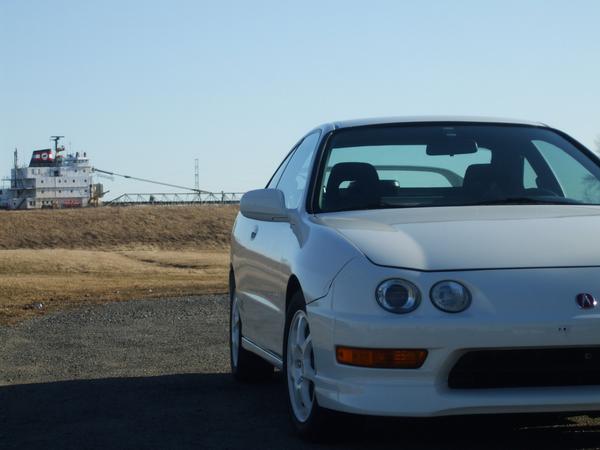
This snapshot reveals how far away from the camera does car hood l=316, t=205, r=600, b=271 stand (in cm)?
516

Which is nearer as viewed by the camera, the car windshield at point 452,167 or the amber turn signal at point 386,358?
the amber turn signal at point 386,358

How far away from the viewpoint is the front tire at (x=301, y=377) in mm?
5570

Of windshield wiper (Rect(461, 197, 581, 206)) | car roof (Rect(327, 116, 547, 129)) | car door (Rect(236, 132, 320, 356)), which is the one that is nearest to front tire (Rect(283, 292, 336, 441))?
car door (Rect(236, 132, 320, 356))

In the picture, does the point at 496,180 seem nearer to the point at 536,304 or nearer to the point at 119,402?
the point at 536,304

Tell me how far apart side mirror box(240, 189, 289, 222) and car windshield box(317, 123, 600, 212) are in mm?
215

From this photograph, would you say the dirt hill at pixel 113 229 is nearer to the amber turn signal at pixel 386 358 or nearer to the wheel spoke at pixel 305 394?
the wheel spoke at pixel 305 394

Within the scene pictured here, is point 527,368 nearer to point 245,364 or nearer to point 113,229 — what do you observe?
point 245,364

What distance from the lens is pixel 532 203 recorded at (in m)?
6.30

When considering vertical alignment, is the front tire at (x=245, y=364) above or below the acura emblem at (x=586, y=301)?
below

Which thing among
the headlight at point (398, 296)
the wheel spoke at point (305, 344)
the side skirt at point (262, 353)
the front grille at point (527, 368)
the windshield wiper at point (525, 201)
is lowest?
the side skirt at point (262, 353)

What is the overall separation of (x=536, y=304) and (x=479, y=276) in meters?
0.26

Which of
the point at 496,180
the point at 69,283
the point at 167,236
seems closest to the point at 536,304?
the point at 496,180

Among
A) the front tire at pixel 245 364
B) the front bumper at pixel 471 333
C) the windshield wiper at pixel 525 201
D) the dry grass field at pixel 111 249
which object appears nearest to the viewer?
the front bumper at pixel 471 333

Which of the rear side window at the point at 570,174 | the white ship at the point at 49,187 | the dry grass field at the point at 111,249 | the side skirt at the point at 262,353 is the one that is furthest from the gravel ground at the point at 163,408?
the white ship at the point at 49,187
